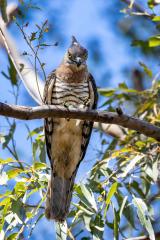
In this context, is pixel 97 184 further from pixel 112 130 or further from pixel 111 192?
pixel 112 130

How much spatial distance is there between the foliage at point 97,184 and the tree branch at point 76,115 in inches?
8.9

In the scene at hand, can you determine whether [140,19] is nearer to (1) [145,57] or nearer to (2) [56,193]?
(1) [145,57]

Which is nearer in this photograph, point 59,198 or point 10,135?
point 59,198

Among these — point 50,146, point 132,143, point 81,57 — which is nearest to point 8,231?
point 50,146

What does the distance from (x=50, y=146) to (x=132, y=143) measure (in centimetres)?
57

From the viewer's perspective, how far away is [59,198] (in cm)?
401

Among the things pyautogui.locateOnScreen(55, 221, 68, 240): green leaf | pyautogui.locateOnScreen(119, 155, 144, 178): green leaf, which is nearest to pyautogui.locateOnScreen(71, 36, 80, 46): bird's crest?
pyautogui.locateOnScreen(119, 155, 144, 178): green leaf

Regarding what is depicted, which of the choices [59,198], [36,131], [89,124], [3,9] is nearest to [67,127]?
[89,124]

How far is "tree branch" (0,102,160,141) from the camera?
2.80 meters

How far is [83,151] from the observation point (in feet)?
14.2

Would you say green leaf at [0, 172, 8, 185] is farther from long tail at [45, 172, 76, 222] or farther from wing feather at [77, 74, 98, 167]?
wing feather at [77, 74, 98, 167]

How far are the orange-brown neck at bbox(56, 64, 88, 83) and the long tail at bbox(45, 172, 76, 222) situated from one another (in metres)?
0.66

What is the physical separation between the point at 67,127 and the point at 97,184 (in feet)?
2.06

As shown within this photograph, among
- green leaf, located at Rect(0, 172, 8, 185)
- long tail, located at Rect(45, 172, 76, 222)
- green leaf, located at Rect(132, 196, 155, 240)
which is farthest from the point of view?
long tail, located at Rect(45, 172, 76, 222)
